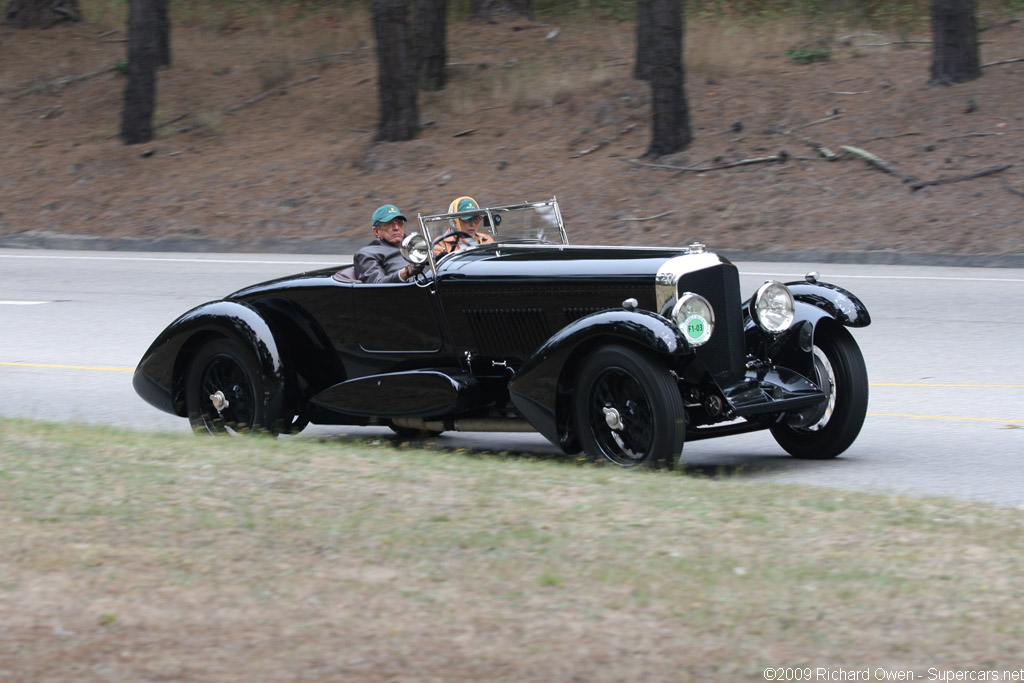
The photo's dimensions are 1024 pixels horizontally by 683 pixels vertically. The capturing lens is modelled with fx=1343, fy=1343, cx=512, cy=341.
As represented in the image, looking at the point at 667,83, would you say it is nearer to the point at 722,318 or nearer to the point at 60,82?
the point at 722,318

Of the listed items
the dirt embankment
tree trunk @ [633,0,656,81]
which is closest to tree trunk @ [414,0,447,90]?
the dirt embankment

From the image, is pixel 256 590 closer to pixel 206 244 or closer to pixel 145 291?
pixel 145 291

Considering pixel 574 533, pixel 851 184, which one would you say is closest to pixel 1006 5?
pixel 851 184

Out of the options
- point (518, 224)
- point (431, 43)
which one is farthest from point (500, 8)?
point (518, 224)

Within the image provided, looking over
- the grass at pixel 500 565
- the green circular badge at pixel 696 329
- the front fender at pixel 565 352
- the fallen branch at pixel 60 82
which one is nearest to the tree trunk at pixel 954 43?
the green circular badge at pixel 696 329

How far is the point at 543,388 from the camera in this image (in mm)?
6984

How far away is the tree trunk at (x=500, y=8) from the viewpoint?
2952 centimetres

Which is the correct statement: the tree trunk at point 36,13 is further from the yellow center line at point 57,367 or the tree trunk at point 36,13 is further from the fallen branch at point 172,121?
the yellow center line at point 57,367

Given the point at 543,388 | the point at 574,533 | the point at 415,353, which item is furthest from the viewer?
the point at 415,353

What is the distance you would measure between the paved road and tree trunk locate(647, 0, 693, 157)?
186 inches

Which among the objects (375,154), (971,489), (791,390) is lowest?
(971,489)

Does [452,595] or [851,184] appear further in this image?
[851,184]

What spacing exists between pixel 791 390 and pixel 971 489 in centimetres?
107

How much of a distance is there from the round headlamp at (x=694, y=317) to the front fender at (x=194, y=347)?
257cm
